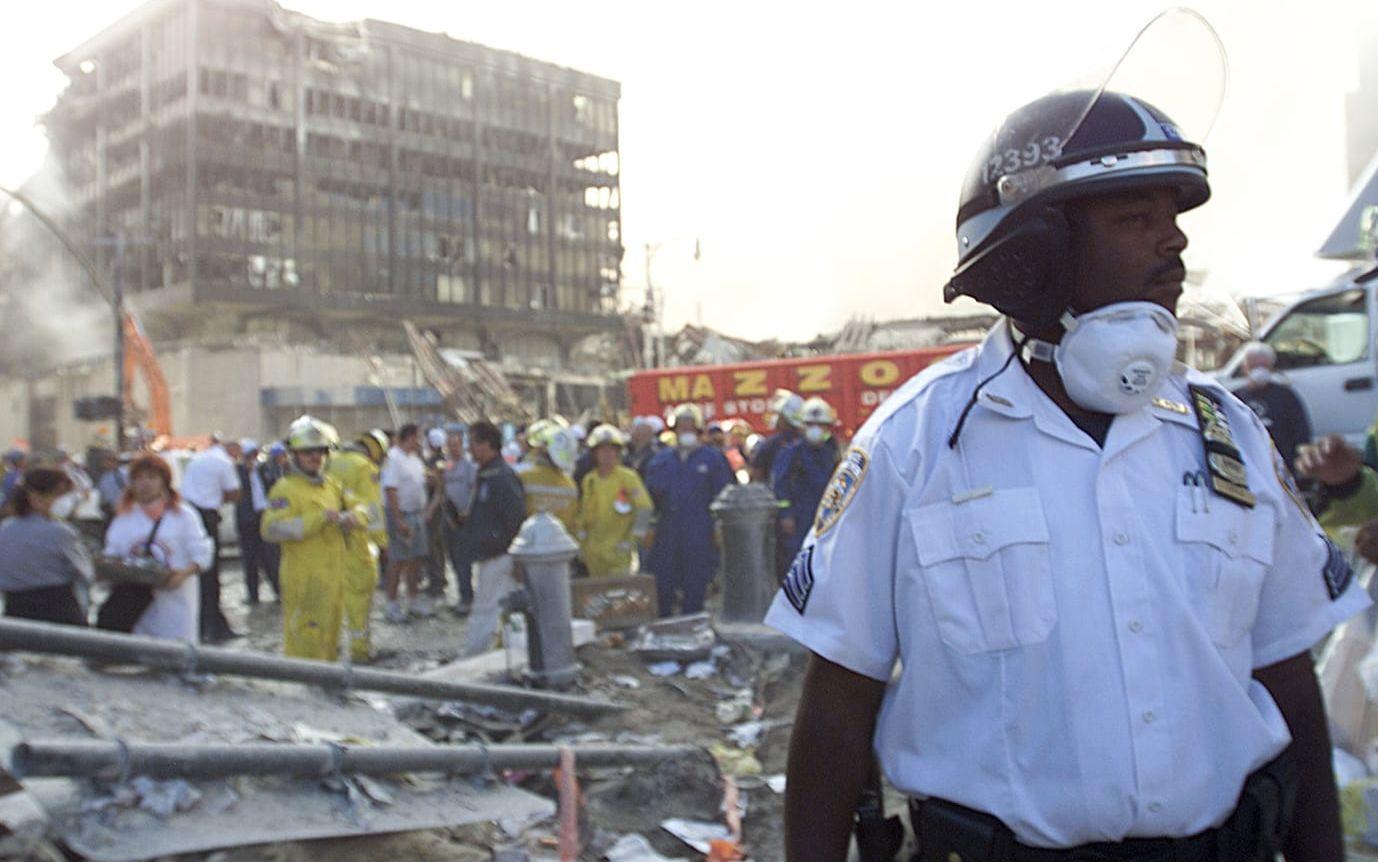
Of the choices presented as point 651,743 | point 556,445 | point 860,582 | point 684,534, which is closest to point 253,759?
point 651,743

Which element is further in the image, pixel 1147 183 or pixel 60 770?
pixel 60 770

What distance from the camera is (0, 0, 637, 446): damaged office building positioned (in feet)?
163

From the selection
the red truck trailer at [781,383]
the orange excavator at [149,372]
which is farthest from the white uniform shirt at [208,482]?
the orange excavator at [149,372]

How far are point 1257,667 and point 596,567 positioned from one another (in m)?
7.33

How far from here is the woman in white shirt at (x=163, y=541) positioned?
600 centimetres

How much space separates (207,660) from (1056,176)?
4133 millimetres

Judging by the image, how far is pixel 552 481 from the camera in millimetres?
8852

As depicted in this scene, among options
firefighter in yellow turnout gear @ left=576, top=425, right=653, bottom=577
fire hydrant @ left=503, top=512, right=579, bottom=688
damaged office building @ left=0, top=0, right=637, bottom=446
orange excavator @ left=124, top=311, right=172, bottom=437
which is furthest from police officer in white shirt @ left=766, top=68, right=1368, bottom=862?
damaged office building @ left=0, top=0, right=637, bottom=446

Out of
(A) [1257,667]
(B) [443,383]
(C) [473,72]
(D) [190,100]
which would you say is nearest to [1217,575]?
(A) [1257,667]

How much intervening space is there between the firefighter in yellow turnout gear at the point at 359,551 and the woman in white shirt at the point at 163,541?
1.24 meters

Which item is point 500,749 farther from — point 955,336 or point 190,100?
point 190,100

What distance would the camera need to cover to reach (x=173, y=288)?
5406cm

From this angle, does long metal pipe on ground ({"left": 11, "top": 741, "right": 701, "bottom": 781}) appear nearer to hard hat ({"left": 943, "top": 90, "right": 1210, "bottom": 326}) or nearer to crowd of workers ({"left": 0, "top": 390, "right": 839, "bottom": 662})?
crowd of workers ({"left": 0, "top": 390, "right": 839, "bottom": 662})

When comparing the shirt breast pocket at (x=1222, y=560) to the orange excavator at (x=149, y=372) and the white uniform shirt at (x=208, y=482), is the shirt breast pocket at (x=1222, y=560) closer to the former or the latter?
the white uniform shirt at (x=208, y=482)
